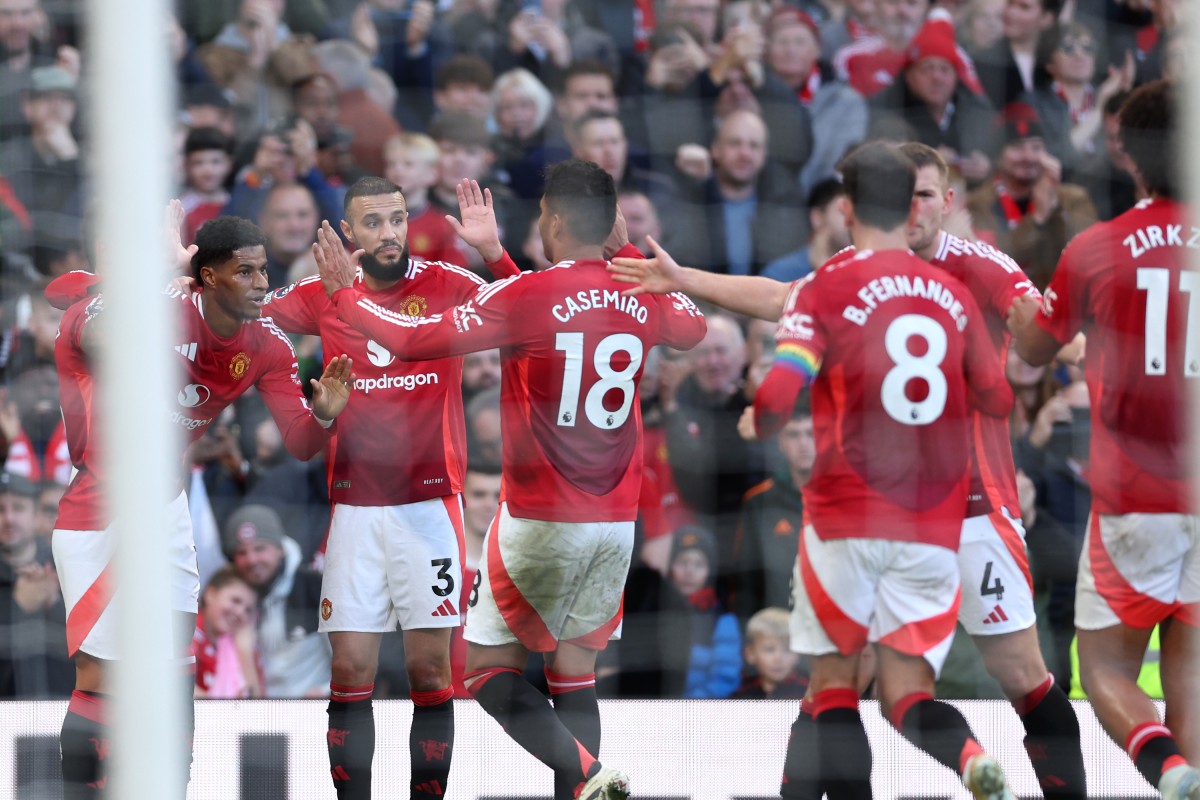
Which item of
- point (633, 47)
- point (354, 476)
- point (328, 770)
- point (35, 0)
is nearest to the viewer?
point (354, 476)

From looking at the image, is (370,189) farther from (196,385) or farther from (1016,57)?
(1016,57)

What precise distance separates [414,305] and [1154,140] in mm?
1997

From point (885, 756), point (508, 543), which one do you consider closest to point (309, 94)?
point (508, 543)

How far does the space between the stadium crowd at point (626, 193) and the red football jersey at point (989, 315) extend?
58cm

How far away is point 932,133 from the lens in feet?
18.4

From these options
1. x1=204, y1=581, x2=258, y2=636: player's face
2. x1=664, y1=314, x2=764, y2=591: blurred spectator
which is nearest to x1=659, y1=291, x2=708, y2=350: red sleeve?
x1=664, y1=314, x2=764, y2=591: blurred spectator

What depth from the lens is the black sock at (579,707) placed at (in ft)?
14.0

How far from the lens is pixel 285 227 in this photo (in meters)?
5.50

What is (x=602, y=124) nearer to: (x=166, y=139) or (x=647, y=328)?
(x=647, y=328)

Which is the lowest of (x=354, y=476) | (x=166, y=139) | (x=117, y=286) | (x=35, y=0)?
(x=354, y=476)

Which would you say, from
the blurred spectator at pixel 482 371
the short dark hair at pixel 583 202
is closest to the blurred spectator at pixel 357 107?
the blurred spectator at pixel 482 371

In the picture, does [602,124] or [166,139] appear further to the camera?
[602,124]

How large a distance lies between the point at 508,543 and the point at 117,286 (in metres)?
1.88

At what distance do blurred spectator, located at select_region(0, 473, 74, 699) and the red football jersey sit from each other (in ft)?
9.25
